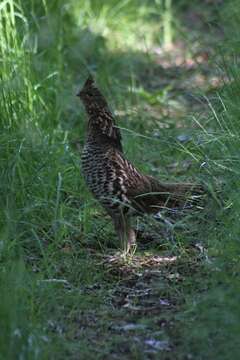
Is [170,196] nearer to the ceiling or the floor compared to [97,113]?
nearer to the floor

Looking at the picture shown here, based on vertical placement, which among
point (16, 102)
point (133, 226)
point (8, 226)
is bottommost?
point (133, 226)

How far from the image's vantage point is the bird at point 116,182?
5207 millimetres

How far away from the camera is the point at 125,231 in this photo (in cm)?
541

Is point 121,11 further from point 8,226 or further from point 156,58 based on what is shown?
point 8,226

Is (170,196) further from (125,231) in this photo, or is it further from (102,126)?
(102,126)

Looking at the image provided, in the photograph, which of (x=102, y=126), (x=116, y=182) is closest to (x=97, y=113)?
(x=102, y=126)

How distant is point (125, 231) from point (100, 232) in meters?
0.33

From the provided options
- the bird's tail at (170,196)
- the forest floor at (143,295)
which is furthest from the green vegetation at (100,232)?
the bird's tail at (170,196)

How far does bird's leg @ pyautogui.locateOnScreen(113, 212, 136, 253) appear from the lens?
538cm

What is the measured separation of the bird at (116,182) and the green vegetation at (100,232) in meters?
0.13

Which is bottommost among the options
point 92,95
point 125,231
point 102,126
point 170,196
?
point 125,231

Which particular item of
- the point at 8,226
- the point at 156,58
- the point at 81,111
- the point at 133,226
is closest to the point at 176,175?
the point at 133,226

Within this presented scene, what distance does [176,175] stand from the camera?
21.7 feet

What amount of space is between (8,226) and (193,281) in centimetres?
101
